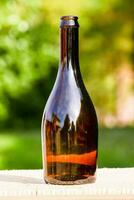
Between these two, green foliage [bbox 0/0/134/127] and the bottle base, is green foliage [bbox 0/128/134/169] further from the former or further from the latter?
the bottle base

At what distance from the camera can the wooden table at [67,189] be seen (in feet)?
5.88

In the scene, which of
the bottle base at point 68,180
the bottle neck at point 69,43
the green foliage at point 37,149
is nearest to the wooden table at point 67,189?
the bottle base at point 68,180

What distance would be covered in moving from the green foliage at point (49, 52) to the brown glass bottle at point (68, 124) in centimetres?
492

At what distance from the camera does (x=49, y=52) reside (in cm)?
857

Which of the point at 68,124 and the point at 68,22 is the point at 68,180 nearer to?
the point at 68,124

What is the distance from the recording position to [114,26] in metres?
9.99

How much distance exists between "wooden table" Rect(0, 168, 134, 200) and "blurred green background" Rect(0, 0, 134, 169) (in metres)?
4.34

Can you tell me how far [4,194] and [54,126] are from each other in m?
0.25

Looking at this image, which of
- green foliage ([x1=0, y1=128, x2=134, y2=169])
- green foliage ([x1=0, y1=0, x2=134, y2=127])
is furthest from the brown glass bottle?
green foliage ([x1=0, y1=0, x2=134, y2=127])

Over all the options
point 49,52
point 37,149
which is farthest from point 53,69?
point 37,149

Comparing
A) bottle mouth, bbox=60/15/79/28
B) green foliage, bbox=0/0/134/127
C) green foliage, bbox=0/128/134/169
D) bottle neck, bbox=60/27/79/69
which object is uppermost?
bottle mouth, bbox=60/15/79/28

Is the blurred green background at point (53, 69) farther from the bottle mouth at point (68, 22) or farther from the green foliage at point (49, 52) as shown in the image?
the bottle mouth at point (68, 22)

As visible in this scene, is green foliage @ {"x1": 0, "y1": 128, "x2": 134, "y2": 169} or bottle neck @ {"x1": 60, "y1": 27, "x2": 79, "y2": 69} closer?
bottle neck @ {"x1": 60, "y1": 27, "x2": 79, "y2": 69}

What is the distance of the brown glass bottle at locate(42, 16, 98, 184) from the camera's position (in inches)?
74.4
